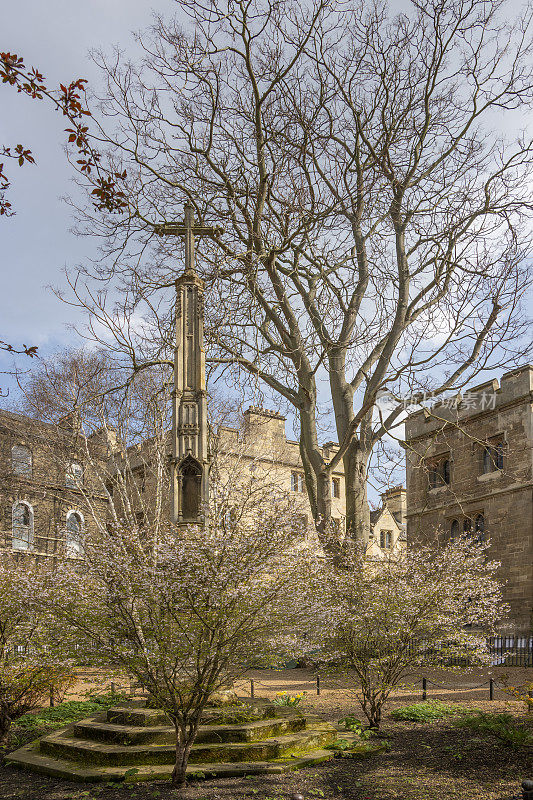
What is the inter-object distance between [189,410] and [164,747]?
403 cm

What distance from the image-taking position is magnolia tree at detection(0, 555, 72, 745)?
389 inches

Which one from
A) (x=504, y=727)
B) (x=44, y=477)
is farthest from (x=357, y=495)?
(x=44, y=477)

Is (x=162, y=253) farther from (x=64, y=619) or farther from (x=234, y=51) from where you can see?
(x=64, y=619)

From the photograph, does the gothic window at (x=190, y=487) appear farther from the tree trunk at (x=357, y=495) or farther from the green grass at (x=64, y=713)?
the tree trunk at (x=357, y=495)

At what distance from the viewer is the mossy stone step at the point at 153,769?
7.14 m

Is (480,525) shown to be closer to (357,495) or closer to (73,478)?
(357,495)

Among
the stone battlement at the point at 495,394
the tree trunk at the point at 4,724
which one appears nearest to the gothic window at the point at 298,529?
the tree trunk at the point at 4,724

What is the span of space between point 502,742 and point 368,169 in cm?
1153

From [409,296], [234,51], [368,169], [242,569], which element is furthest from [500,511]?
[242,569]

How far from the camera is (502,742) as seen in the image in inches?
335

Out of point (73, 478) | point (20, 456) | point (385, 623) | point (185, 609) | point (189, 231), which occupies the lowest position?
point (385, 623)

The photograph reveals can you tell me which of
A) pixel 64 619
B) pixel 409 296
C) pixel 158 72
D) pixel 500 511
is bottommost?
pixel 64 619

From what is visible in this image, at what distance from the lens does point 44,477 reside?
25.6 meters

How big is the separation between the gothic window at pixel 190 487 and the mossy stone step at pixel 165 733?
253cm
